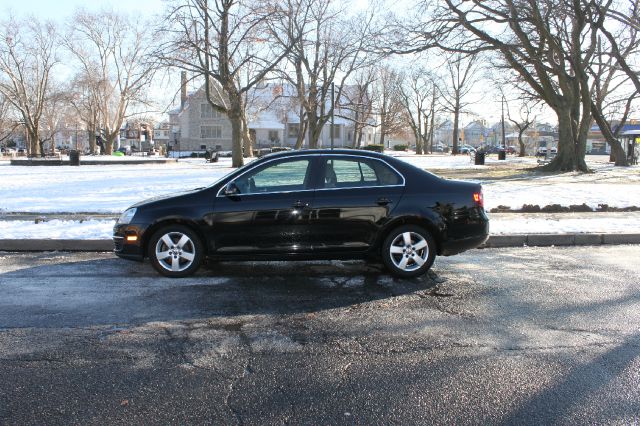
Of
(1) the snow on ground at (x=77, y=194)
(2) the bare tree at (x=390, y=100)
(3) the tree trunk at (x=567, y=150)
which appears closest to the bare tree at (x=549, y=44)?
(3) the tree trunk at (x=567, y=150)

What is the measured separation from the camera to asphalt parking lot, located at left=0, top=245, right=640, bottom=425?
10.3 ft

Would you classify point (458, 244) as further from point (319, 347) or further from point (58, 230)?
point (58, 230)

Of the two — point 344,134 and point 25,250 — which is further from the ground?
point 344,134

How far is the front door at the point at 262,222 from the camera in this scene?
6129 mm

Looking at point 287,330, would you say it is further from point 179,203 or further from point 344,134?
point 344,134

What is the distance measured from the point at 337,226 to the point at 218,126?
61.5 meters

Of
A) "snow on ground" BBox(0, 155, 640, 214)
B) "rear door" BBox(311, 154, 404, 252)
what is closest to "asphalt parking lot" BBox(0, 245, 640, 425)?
"rear door" BBox(311, 154, 404, 252)

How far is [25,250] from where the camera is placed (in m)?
8.25

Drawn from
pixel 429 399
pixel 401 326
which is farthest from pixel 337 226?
pixel 429 399

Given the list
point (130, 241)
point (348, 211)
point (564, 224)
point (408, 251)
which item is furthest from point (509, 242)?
point (130, 241)

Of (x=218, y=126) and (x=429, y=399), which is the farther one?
(x=218, y=126)

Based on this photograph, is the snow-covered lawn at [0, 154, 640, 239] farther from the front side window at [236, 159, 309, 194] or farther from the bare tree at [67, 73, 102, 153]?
the bare tree at [67, 73, 102, 153]

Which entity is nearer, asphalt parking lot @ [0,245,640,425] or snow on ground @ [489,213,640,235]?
asphalt parking lot @ [0,245,640,425]

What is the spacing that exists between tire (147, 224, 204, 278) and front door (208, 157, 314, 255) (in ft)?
0.80
